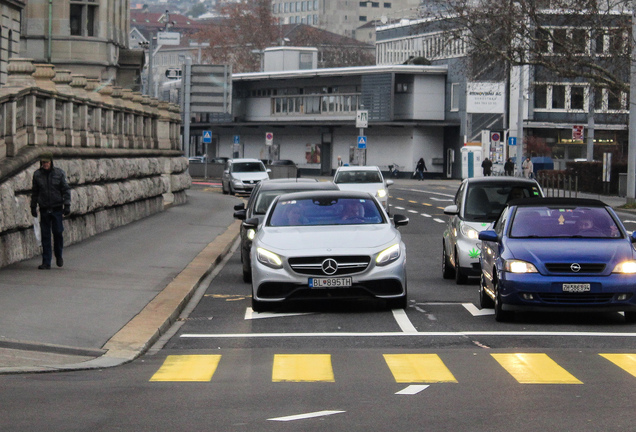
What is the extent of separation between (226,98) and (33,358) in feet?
150

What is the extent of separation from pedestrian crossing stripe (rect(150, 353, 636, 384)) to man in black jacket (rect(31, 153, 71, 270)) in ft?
24.0

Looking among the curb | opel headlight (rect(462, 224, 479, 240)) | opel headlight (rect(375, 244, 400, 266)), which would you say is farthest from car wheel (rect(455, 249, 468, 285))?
the curb

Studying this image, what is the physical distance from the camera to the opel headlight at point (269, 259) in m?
13.5

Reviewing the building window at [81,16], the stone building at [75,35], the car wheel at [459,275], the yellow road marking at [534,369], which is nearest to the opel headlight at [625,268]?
the yellow road marking at [534,369]

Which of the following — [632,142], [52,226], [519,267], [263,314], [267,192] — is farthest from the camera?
[632,142]

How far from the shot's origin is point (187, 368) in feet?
32.8

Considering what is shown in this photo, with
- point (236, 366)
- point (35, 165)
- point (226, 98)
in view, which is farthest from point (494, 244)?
point (226, 98)

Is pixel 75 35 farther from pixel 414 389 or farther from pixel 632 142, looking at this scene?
pixel 414 389

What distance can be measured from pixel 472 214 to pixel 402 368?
813 centimetres

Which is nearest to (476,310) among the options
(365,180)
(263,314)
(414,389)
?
(263,314)

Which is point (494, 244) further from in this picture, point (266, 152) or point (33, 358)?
point (266, 152)

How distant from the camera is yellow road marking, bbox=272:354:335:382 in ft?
30.8

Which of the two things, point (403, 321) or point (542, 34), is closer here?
point (403, 321)

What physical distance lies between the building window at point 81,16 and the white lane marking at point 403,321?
3135 cm
